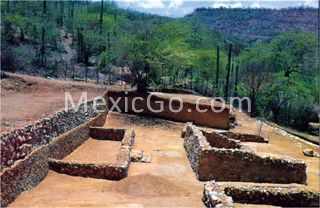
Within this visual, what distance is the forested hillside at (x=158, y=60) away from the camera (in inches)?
1049

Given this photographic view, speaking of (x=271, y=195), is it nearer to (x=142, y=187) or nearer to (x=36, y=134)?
(x=142, y=187)

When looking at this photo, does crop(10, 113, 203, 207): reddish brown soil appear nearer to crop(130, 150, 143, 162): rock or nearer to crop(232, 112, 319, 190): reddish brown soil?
crop(130, 150, 143, 162): rock

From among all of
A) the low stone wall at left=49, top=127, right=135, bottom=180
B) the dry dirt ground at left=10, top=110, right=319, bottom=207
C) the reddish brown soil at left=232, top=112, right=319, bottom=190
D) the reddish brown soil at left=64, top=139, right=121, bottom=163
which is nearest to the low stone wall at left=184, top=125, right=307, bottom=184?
the dry dirt ground at left=10, top=110, right=319, bottom=207

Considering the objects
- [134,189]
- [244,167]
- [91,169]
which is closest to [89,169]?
[91,169]

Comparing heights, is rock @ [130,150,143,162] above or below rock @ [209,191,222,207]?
below

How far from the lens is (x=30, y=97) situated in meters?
20.6

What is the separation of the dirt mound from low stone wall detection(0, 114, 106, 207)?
224cm

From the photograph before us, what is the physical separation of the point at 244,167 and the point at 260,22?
373 feet

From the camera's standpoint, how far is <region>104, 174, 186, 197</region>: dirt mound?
12.6m

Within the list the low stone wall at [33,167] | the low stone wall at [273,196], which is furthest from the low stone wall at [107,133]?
the low stone wall at [273,196]

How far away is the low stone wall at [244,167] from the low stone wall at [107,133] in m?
6.04

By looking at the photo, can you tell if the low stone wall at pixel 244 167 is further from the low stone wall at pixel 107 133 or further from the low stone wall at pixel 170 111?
the low stone wall at pixel 170 111

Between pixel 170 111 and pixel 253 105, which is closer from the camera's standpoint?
pixel 170 111

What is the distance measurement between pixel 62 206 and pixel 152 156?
7009mm
